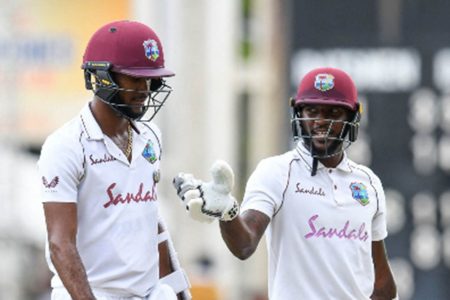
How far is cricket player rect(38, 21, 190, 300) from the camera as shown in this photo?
7340mm

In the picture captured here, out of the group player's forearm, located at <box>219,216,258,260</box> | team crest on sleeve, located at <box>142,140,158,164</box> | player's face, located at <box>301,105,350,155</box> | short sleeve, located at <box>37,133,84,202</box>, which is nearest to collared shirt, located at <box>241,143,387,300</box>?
player's face, located at <box>301,105,350,155</box>

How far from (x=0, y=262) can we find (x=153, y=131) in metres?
13.1

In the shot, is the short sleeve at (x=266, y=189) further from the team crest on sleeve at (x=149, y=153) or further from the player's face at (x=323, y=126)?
the team crest on sleeve at (x=149, y=153)

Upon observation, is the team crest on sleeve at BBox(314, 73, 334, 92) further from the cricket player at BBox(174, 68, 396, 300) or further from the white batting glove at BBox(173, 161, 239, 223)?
the white batting glove at BBox(173, 161, 239, 223)

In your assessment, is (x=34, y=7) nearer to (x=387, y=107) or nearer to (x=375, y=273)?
(x=387, y=107)

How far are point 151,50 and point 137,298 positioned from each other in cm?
110

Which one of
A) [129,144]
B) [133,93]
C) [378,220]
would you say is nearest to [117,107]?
[133,93]

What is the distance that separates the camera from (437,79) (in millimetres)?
16719

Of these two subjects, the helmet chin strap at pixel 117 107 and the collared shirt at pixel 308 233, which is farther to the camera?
the collared shirt at pixel 308 233

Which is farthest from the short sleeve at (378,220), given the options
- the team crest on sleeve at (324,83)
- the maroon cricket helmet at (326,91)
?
the team crest on sleeve at (324,83)

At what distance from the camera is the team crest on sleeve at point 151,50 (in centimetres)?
755

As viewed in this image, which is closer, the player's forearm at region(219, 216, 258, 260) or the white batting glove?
the white batting glove

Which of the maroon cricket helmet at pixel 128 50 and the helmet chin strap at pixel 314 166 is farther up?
the maroon cricket helmet at pixel 128 50

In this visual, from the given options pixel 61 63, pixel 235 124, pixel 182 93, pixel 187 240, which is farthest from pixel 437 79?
pixel 235 124
